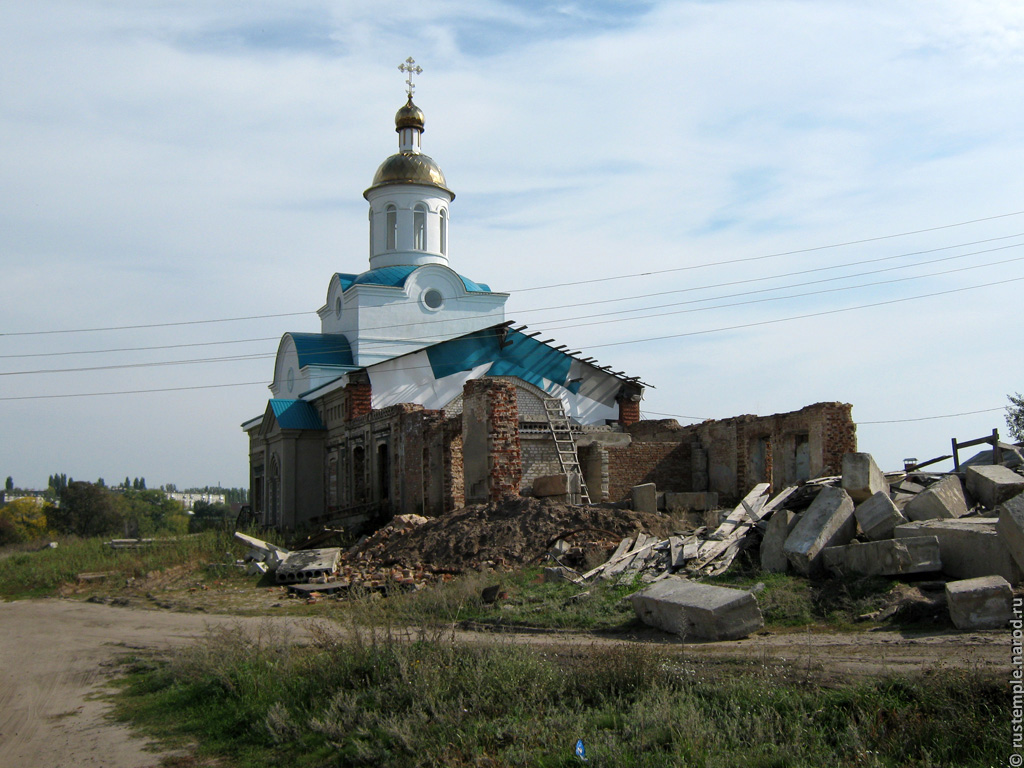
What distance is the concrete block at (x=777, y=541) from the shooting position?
10.9 m

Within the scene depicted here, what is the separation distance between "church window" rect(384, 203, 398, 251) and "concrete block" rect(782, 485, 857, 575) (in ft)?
80.0

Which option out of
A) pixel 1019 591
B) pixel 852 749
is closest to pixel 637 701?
pixel 852 749

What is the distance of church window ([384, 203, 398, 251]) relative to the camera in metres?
32.9

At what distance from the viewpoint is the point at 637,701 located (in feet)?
19.9

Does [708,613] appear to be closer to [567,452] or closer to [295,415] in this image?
[567,452]

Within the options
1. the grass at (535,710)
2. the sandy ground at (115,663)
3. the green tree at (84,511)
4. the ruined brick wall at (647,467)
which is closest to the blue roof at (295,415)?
the ruined brick wall at (647,467)

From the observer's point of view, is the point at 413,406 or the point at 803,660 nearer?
the point at 803,660

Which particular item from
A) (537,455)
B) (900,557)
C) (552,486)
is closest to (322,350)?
(537,455)

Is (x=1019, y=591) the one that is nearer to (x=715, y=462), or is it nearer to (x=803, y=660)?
(x=803, y=660)

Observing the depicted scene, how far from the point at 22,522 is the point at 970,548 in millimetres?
59795

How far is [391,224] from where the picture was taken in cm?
3319

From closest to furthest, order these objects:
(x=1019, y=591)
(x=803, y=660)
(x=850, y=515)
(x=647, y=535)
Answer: (x=803, y=660) → (x=1019, y=591) → (x=850, y=515) → (x=647, y=535)

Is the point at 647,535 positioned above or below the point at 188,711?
above

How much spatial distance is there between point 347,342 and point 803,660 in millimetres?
25574
